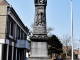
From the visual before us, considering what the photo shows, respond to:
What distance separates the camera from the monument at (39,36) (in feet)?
49.5

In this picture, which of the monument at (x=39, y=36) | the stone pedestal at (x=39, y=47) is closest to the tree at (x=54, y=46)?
the monument at (x=39, y=36)

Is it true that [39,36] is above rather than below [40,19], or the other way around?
below

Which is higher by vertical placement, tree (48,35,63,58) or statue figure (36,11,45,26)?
statue figure (36,11,45,26)

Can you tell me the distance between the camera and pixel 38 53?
1515 centimetres

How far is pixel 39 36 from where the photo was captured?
15156 millimetres

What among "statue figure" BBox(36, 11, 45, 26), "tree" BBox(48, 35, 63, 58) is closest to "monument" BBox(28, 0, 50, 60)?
"statue figure" BBox(36, 11, 45, 26)

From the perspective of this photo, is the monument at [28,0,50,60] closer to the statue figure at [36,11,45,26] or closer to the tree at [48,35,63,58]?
the statue figure at [36,11,45,26]

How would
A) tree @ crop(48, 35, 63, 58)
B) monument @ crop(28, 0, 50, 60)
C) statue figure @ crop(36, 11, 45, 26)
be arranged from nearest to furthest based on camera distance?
1. monument @ crop(28, 0, 50, 60)
2. statue figure @ crop(36, 11, 45, 26)
3. tree @ crop(48, 35, 63, 58)

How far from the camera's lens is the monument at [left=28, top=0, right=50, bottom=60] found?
15.1 meters

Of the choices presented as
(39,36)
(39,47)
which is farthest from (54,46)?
(39,36)

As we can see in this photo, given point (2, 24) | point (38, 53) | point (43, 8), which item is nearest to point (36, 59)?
point (38, 53)

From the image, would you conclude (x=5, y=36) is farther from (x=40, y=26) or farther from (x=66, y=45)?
(x=66, y=45)

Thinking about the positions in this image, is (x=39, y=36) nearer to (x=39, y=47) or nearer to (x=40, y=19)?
(x=39, y=47)

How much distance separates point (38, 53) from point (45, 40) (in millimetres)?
1269
